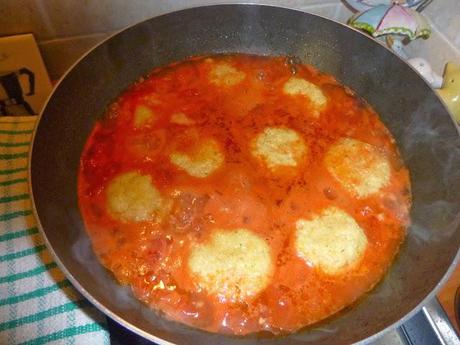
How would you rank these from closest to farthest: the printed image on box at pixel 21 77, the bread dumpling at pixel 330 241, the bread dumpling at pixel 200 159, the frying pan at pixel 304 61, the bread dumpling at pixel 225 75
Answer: the frying pan at pixel 304 61
the bread dumpling at pixel 330 241
the bread dumpling at pixel 200 159
the printed image on box at pixel 21 77
the bread dumpling at pixel 225 75

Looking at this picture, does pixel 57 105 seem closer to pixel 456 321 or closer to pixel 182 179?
pixel 182 179

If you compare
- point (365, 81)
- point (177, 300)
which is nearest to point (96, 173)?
point (177, 300)

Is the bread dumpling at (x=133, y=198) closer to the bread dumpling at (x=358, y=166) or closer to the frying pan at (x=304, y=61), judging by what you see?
the frying pan at (x=304, y=61)

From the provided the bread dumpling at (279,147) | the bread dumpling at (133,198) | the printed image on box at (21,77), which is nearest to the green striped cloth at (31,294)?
the bread dumpling at (133,198)

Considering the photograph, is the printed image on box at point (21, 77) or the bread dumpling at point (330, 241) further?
the printed image on box at point (21, 77)

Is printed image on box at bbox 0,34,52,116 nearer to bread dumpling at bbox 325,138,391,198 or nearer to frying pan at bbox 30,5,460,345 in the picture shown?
frying pan at bbox 30,5,460,345

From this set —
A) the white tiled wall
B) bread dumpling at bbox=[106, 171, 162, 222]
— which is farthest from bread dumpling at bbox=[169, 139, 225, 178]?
the white tiled wall
